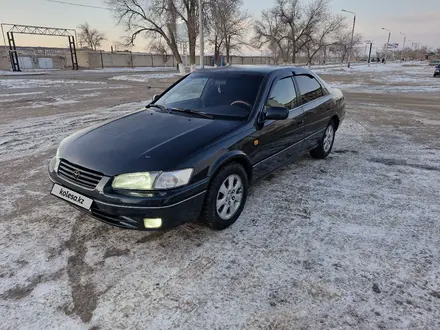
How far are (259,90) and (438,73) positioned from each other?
1298 inches

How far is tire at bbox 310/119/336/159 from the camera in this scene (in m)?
5.20

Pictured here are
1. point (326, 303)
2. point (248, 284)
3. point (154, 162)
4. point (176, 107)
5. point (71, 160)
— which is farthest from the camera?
point (176, 107)

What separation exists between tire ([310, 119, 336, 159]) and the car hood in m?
2.41

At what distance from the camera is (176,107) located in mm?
3879

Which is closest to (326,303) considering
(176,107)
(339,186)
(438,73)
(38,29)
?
(339,186)

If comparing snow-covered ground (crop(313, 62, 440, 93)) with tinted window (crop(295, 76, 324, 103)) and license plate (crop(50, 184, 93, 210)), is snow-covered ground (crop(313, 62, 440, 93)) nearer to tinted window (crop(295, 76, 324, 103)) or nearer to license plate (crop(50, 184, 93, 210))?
tinted window (crop(295, 76, 324, 103))

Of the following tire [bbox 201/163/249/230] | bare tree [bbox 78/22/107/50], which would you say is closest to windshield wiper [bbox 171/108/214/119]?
tire [bbox 201/163/249/230]

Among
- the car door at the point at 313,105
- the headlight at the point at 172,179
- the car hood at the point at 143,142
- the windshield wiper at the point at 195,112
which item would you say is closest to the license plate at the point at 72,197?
the car hood at the point at 143,142

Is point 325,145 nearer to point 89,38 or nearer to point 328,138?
point 328,138

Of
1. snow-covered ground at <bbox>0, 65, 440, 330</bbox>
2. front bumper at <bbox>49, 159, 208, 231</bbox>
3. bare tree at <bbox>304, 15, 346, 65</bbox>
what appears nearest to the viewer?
snow-covered ground at <bbox>0, 65, 440, 330</bbox>

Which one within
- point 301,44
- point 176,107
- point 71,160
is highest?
point 301,44

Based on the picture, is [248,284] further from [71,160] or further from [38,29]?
[38,29]

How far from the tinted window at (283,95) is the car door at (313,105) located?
0.23m

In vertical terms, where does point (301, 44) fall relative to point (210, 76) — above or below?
above
